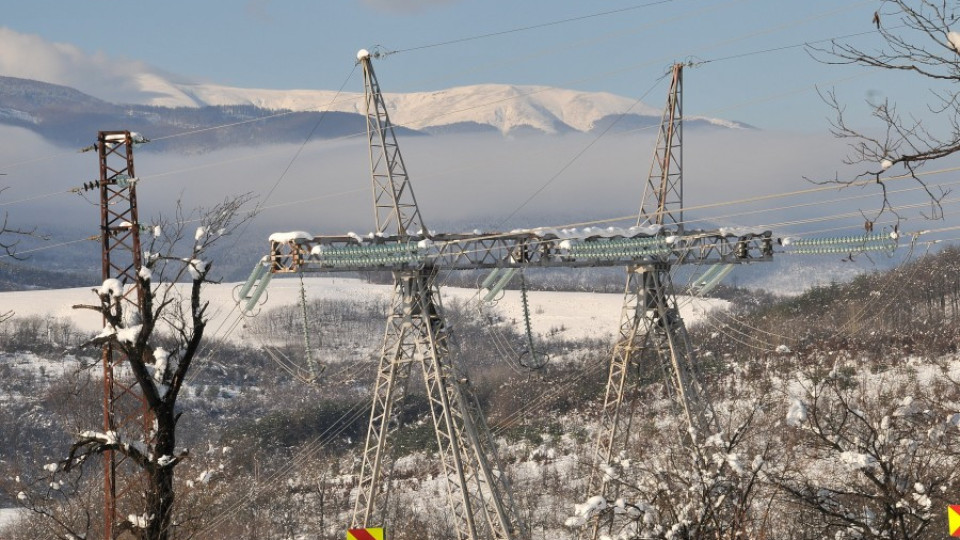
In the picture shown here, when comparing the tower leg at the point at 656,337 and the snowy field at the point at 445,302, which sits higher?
the tower leg at the point at 656,337

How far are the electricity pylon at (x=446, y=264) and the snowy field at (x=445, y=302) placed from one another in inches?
3614

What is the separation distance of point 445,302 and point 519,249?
13055 cm

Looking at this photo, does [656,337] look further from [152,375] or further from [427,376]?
[152,375]

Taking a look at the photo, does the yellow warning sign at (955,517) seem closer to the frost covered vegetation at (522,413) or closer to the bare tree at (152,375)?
the frost covered vegetation at (522,413)

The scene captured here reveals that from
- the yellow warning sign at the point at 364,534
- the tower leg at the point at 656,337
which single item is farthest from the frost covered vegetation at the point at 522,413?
the yellow warning sign at the point at 364,534

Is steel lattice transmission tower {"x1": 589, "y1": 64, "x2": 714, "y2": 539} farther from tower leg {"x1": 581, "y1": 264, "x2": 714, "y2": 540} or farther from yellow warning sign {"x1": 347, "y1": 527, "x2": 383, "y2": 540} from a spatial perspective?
yellow warning sign {"x1": 347, "y1": 527, "x2": 383, "y2": 540}

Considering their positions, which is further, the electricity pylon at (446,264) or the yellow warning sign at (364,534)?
the electricity pylon at (446,264)

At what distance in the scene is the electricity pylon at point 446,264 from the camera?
3294cm

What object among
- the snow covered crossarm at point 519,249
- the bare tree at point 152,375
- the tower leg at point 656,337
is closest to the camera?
the bare tree at point 152,375

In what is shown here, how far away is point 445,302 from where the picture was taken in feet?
540

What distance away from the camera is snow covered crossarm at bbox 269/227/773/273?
32562 mm

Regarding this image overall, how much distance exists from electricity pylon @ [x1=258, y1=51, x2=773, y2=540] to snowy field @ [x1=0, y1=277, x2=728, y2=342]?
91.8 meters

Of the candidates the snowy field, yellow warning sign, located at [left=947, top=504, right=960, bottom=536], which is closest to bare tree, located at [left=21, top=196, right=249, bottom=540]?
yellow warning sign, located at [left=947, top=504, right=960, bottom=536]

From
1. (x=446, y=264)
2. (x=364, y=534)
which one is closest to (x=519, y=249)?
(x=446, y=264)
